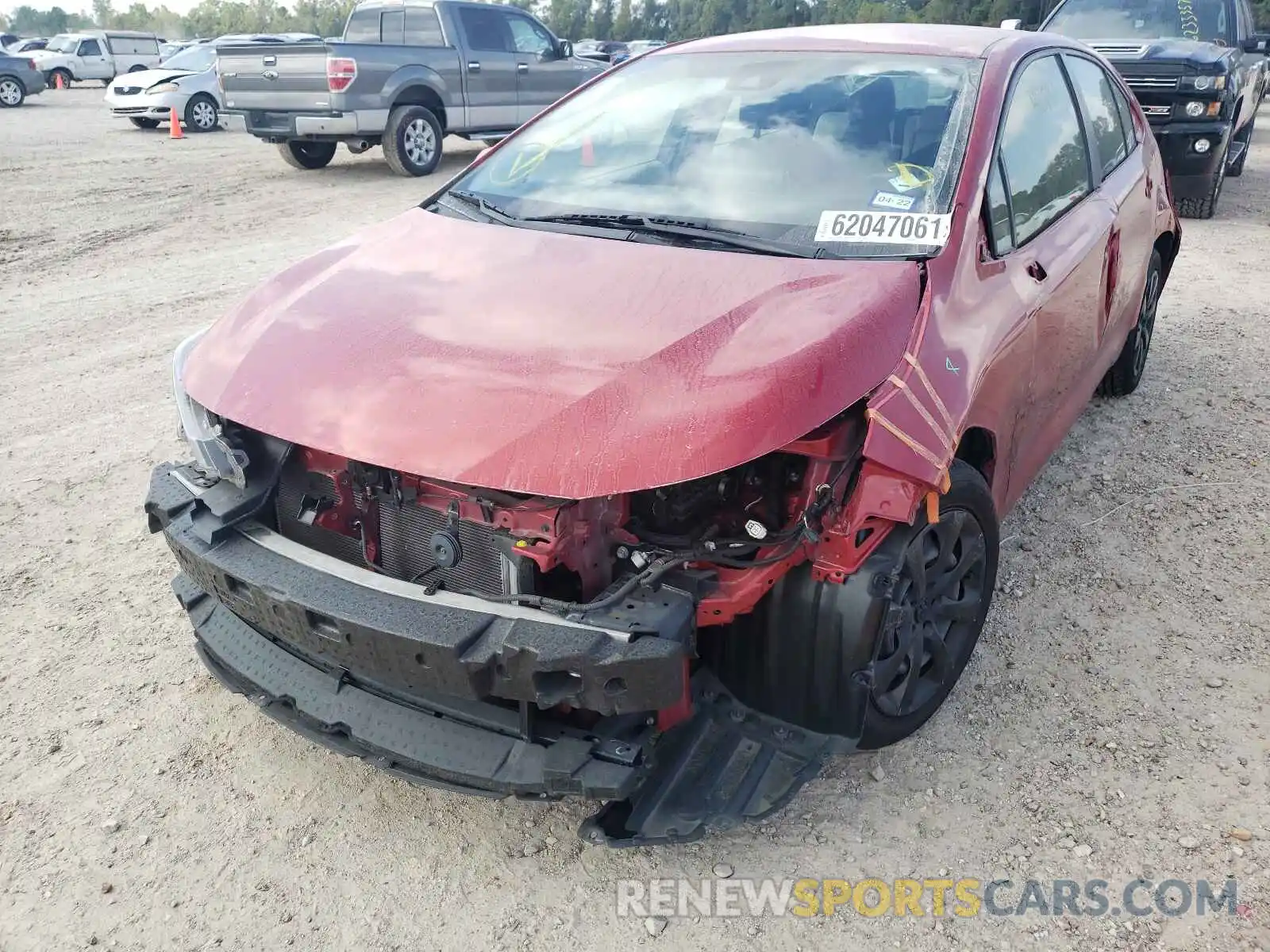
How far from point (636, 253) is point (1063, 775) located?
1.83 metres

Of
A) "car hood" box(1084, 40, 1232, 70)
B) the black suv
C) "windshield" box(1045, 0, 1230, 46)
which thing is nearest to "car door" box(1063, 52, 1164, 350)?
the black suv

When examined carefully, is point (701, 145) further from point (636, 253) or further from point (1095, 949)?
point (1095, 949)

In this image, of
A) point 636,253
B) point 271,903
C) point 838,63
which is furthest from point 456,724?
point 838,63

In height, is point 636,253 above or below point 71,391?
above

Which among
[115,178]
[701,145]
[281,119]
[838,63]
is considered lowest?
[115,178]

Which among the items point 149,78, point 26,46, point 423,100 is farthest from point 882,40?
point 26,46

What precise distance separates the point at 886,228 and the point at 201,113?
1785 centimetres

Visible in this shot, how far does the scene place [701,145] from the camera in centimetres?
326

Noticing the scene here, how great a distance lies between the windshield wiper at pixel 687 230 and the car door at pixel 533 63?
1031 centimetres

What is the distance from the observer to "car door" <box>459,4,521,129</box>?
12031mm

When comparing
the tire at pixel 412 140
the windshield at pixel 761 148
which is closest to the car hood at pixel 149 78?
the tire at pixel 412 140

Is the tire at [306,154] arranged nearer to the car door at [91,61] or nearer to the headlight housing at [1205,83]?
the headlight housing at [1205,83]

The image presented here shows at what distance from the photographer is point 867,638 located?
2.39m

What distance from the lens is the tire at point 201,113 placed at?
17312mm
